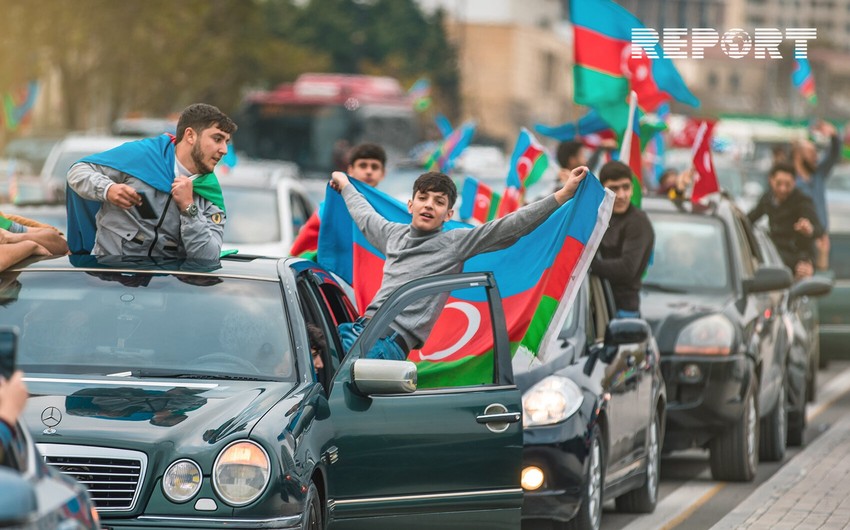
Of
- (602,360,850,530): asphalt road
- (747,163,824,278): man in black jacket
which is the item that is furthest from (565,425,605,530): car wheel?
(747,163,824,278): man in black jacket

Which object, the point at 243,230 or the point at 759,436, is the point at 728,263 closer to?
the point at 759,436

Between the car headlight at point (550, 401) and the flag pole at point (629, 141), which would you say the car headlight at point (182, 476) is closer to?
the car headlight at point (550, 401)

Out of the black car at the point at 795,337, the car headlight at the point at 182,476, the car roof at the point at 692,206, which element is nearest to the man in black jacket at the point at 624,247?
the car roof at the point at 692,206

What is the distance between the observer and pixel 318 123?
42.9 metres

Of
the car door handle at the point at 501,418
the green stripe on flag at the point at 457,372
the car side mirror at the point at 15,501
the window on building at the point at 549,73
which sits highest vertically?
the car side mirror at the point at 15,501

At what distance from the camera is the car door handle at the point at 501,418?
301 inches

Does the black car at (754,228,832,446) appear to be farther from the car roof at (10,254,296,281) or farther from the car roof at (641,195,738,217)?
the car roof at (10,254,296,281)

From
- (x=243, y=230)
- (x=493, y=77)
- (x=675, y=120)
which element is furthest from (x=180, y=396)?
(x=493, y=77)

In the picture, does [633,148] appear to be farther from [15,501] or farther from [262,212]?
[15,501]

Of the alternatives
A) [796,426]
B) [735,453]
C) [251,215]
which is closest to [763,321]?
[735,453]

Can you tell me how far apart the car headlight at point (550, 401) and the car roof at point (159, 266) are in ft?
5.54

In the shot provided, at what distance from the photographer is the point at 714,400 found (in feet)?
39.6

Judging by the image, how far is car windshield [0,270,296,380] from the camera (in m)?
7.37

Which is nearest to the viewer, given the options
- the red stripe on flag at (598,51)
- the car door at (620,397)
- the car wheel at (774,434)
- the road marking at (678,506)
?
the car door at (620,397)
